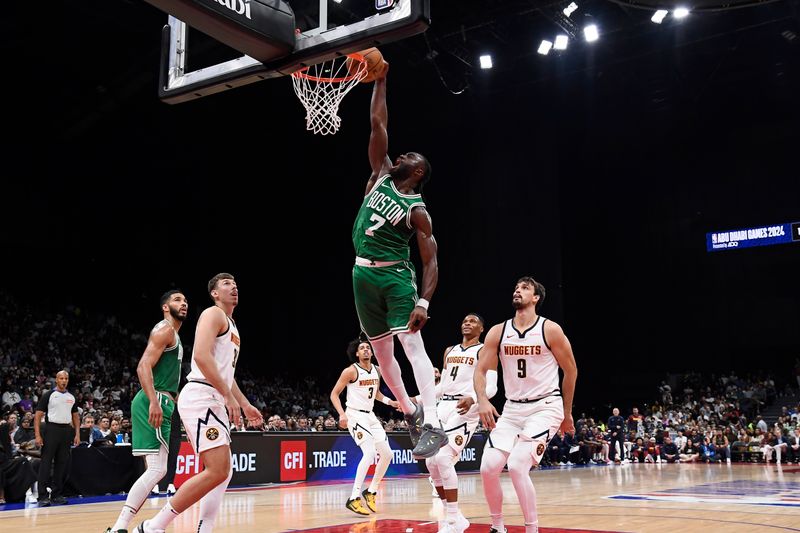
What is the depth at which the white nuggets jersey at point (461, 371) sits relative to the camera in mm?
8852

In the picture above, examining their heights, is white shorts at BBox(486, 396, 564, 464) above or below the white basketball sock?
above

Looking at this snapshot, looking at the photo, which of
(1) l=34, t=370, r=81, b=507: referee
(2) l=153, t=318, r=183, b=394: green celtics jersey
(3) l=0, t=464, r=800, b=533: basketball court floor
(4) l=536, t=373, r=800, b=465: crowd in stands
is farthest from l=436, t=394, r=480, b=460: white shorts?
(4) l=536, t=373, r=800, b=465: crowd in stands

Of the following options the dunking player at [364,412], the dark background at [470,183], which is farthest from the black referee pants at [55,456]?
the dark background at [470,183]

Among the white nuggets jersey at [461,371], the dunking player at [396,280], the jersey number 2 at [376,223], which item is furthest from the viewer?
the white nuggets jersey at [461,371]

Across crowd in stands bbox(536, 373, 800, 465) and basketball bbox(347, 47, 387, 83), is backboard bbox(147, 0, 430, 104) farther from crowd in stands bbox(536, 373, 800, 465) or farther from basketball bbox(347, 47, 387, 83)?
crowd in stands bbox(536, 373, 800, 465)

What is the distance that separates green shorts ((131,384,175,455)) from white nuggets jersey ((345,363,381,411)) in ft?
11.6

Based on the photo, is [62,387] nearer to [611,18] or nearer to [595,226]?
[611,18]

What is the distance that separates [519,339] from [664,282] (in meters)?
23.4

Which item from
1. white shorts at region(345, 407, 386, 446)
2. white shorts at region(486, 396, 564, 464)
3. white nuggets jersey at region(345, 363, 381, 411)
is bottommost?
white shorts at region(345, 407, 386, 446)

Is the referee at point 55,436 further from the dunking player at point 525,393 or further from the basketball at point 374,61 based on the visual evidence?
the basketball at point 374,61

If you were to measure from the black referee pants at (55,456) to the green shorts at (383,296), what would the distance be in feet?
22.1

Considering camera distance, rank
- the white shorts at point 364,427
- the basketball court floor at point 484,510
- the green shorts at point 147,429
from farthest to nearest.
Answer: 1. the white shorts at point 364,427
2. the basketball court floor at point 484,510
3. the green shorts at point 147,429

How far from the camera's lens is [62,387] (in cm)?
1005

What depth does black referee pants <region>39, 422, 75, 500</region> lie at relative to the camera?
33.6ft
